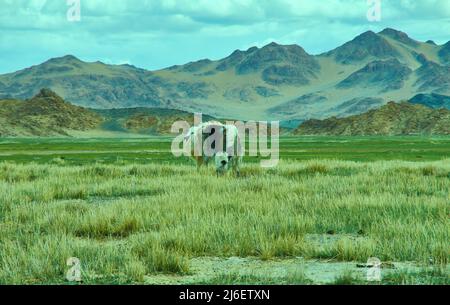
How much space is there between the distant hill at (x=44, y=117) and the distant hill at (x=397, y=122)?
50014 mm

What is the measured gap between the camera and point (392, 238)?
9836 mm

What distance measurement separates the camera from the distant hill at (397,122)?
423 ft

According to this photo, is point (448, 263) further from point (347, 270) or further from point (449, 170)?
point (449, 170)

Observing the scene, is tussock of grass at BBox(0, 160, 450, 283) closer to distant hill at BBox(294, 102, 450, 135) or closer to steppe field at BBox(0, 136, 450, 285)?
steppe field at BBox(0, 136, 450, 285)

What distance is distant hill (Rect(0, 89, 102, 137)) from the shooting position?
12975cm

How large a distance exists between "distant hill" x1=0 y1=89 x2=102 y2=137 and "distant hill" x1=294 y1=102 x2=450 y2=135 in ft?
164

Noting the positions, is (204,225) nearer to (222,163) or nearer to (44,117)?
(222,163)

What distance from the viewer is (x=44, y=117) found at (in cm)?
14212

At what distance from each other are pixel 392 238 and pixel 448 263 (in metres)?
1.37

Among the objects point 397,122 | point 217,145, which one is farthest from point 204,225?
point 397,122

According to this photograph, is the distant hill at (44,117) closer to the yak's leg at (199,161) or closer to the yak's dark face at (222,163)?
the yak's leg at (199,161)

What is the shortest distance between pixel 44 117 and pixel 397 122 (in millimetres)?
68427

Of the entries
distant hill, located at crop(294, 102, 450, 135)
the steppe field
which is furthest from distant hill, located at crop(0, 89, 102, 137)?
the steppe field
